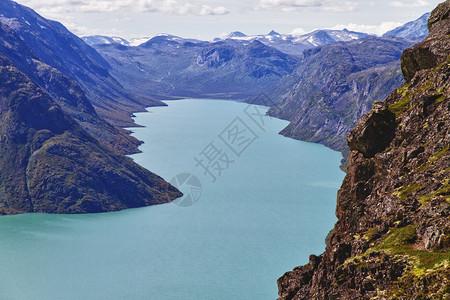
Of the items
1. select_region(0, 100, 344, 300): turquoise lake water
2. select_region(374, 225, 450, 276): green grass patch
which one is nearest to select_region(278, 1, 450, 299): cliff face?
select_region(374, 225, 450, 276): green grass patch

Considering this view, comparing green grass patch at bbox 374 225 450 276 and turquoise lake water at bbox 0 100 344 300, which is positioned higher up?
turquoise lake water at bbox 0 100 344 300

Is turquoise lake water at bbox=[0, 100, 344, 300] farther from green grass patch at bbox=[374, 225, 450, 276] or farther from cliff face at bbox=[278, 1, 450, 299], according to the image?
green grass patch at bbox=[374, 225, 450, 276]

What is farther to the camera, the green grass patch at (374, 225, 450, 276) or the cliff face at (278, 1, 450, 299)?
the cliff face at (278, 1, 450, 299)

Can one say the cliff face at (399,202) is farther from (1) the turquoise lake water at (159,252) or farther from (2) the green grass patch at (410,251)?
(1) the turquoise lake water at (159,252)

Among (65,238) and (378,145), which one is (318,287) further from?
(65,238)

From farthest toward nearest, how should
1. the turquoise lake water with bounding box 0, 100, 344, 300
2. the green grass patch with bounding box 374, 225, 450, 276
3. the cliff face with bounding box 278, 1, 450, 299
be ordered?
the turquoise lake water with bounding box 0, 100, 344, 300
the cliff face with bounding box 278, 1, 450, 299
the green grass patch with bounding box 374, 225, 450, 276

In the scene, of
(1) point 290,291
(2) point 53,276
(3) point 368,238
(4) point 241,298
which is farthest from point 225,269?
(3) point 368,238


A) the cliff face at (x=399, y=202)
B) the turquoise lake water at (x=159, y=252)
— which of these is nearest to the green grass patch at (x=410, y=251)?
the cliff face at (x=399, y=202)

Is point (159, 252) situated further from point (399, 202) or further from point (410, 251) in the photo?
point (410, 251)
